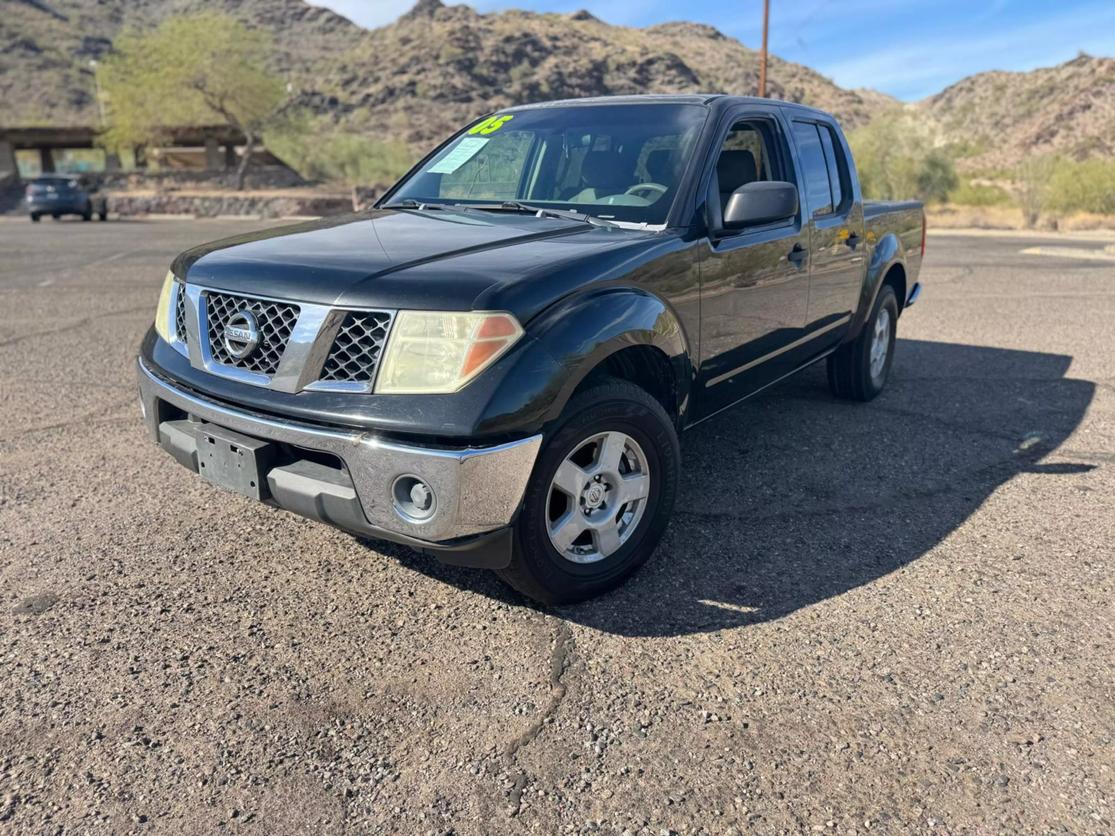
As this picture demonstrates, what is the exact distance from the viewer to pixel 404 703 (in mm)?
2574

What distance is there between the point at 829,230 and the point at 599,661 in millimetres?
3036

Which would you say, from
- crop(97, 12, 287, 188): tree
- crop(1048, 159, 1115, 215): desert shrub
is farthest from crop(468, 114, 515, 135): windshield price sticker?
crop(97, 12, 287, 188): tree

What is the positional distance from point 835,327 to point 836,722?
306 centimetres

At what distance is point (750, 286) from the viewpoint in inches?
154

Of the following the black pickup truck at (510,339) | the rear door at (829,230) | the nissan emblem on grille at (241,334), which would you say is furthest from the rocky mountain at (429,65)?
the nissan emblem on grille at (241,334)

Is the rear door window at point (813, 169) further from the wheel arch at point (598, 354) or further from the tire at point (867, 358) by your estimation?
the wheel arch at point (598, 354)

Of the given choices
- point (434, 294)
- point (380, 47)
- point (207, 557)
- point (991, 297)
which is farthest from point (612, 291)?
point (380, 47)

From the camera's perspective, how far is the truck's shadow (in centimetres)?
325

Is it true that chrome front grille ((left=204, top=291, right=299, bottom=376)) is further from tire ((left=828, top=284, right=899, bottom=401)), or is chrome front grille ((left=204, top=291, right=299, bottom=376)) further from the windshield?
tire ((left=828, top=284, right=899, bottom=401))

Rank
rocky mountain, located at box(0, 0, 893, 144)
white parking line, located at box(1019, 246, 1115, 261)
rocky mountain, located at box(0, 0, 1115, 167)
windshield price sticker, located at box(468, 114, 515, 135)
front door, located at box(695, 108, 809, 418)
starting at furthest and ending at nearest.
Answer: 1. rocky mountain, located at box(0, 0, 893, 144)
2. rocky mountain, located at box(0, 0, 1115, 167)
3. white parking line, located at box(1019, 246, 1115, 261)
4. windshield price sticker, located at box(468, 114, 515, 135)
5. front door, located at box(695, 108, 809, 418)

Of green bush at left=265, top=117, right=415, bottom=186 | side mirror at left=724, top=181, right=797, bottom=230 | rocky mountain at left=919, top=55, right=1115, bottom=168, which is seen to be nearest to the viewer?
side mirror at left=724, top=181, right=797, bottom=230

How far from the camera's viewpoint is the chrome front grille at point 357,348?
263cm

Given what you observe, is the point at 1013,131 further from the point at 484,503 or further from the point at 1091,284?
the point at 484,503

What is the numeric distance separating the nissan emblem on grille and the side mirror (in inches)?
75.6
